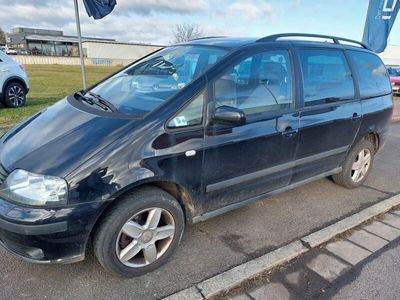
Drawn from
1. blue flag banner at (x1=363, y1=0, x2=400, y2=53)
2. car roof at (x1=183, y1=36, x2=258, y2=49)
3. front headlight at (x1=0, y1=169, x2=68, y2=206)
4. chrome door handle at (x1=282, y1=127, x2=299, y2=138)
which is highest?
blue flag banner at (x1=363, y1=0, x2=400, y2=53)

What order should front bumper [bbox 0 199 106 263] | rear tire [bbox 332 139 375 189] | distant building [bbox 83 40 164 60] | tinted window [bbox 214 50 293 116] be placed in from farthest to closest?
distant building [bbox 83 40 164 60]
rear tire [bbox 332 139 375 189]
tinted window [bbox 214 50 293 116]
front bumper [bbox 0 199 106 263]

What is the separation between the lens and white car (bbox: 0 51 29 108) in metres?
8.19

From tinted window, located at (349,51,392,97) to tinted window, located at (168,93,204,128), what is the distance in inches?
90.9

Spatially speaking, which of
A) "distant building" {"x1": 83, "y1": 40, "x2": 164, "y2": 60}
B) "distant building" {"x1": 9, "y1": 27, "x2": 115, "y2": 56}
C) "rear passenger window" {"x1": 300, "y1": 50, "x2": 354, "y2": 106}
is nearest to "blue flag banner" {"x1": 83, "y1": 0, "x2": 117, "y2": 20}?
"rear passenger window" {"x1": 300, "y1": 50, "x2": 354, "y2": 106}

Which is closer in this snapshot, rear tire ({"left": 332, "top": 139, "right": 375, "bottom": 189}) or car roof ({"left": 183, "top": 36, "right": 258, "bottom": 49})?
car roof ({"left": 183, "top": 36, "right": 258, "bottom": 49})

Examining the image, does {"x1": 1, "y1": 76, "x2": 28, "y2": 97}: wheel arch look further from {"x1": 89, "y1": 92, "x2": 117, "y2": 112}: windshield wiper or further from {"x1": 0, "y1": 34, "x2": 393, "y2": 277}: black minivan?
{"x1": 89, "y1": 92, "x2": 117, "y2": 112}: windshield wiper

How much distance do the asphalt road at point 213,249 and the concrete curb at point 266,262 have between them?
0.10 m

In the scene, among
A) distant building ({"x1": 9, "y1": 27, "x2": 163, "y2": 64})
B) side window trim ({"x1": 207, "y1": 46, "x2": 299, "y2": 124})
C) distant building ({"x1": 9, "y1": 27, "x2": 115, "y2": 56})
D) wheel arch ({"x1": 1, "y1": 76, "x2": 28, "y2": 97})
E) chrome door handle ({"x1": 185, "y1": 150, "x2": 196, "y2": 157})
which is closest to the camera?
chrome door handle ({"x1": 185, "y1": 150, "x2": 196, "y2": 157})

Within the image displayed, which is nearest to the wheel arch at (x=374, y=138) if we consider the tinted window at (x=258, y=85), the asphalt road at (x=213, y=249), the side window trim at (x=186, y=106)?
the asphalt road at (x=213, y=249)

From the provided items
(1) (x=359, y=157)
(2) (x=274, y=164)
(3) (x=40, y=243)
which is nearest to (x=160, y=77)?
(2) (x=274, y=164)

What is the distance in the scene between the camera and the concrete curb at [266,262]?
7.26 feet

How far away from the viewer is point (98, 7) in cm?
663

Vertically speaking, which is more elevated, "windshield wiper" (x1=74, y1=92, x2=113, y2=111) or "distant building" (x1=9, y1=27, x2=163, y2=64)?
"windshield wiper" (x1=74, y1=92, x2=113, y2=111)

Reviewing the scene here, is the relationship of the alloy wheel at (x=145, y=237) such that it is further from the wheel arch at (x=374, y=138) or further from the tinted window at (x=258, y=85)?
the wheel arch at (x=374, y=138)
